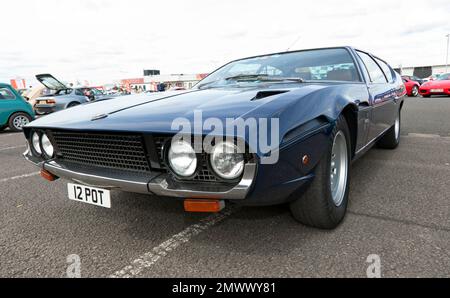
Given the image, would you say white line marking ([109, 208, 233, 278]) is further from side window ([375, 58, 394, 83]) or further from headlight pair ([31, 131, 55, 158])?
side window ([375, 58, 394, 83])

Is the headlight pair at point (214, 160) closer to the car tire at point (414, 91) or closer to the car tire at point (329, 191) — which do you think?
the car tire at point (329, 191)

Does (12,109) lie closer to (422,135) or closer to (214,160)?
(214,160)

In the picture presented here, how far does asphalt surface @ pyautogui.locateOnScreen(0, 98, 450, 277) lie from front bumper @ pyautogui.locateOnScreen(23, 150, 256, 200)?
402mm

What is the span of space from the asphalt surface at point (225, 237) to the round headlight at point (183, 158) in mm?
506

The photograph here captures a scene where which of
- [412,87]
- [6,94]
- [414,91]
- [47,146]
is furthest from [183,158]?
[414,91]

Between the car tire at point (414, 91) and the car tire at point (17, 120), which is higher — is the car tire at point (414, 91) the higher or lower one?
the higher one

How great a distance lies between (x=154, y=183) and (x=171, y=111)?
424 mm

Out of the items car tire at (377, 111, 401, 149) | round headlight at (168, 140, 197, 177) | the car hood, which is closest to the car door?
car tire at (377, 111, 401, 149)

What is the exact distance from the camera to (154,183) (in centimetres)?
161

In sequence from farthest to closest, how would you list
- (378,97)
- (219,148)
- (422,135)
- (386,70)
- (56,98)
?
(56,98)
(422,135)
(386,70)
(378,97)
(219,148)

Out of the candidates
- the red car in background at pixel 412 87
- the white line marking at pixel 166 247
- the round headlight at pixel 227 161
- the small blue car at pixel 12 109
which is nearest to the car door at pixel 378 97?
the white line marking at pixel 166 247

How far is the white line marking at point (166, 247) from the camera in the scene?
1675 millimetres
